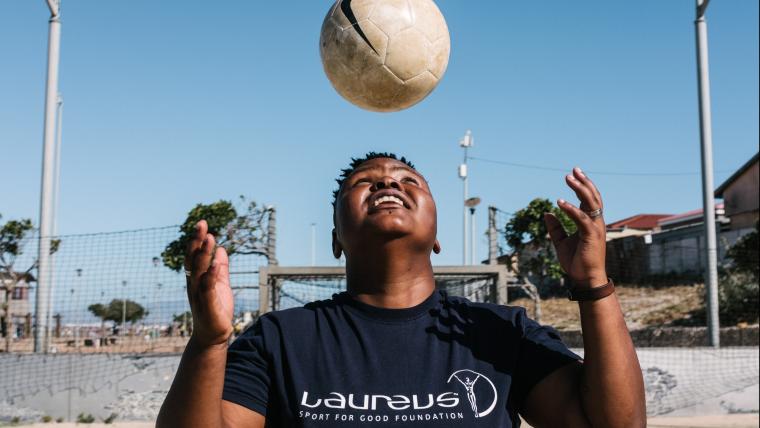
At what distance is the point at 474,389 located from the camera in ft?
6.44

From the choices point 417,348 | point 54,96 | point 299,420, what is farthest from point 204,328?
point 54,96

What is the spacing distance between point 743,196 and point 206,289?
29.8 m

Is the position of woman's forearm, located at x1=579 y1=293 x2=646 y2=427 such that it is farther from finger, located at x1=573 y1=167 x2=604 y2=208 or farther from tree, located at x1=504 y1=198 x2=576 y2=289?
tree, located at x1=504 y1=198 x2=576 y2=289

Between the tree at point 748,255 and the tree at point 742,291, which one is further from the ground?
the tree at point 748,255

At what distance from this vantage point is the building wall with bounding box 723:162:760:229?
1049 inches

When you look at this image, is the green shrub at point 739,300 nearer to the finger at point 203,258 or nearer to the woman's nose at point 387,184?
the woman's nose at point 387,184

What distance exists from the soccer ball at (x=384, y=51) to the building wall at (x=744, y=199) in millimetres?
25931

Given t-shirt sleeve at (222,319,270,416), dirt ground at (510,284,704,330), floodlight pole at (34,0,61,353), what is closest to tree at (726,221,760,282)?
dirt ground at (510,284,704,330)

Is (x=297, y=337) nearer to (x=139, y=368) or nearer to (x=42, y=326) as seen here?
(x=139, y=368)

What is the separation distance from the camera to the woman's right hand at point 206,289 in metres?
1.61

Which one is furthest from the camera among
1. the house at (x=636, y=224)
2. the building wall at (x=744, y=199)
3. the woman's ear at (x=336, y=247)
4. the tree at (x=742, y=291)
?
the house at (x=636, y=224)

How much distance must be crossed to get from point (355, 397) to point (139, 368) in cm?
799

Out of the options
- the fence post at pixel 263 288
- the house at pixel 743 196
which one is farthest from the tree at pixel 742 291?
the fence post at pixel 263 288

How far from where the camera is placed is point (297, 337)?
80.7 inches
